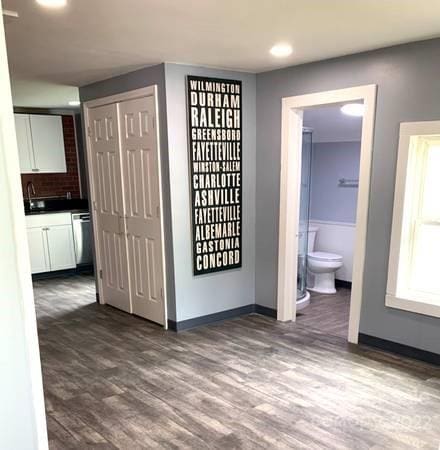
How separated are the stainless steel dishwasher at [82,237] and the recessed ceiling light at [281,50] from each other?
379 cm

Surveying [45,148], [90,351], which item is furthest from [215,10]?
[45,148]

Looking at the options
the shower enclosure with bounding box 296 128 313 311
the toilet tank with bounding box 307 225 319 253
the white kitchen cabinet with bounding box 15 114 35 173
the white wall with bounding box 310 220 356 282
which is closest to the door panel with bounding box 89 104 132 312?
the shower enclosure with bounding box 296 128 313 311

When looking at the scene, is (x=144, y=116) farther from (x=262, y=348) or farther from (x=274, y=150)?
(x=262, y=348)

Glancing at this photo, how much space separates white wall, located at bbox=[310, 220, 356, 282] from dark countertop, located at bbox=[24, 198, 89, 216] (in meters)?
3.31

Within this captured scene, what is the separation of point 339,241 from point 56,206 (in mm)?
4131

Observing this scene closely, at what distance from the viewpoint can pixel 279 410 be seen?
2438 millimetres

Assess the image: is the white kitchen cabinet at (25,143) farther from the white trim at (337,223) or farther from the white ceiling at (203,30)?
the white trim at (337,223)

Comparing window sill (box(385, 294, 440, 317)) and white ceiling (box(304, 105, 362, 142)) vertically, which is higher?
white ceiling (box(304, 105, 362, 142))

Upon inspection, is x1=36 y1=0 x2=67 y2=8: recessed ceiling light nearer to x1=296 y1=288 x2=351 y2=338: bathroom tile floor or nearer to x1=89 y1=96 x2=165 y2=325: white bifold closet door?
x1=89 y1=96 x2=165 y2=325: white bifold closet door

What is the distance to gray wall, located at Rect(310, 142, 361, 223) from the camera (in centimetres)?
490

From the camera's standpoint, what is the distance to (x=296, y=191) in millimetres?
3691

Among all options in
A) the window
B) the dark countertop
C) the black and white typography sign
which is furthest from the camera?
the dark countertop

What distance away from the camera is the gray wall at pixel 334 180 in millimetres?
4898

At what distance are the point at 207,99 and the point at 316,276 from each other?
2.57m
